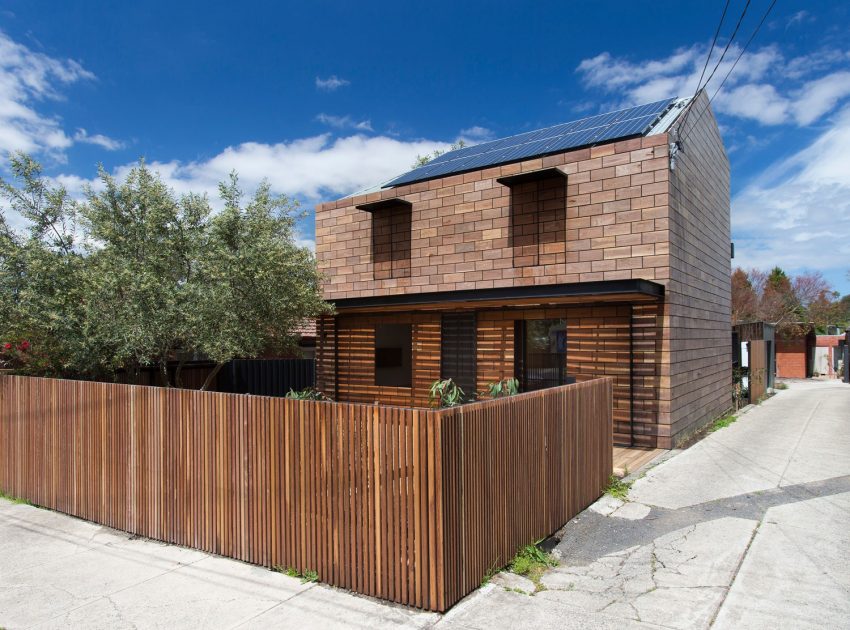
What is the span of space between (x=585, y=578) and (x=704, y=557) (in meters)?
1.27

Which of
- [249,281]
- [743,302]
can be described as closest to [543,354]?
[249,281]

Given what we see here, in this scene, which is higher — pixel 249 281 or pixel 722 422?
pixel 249 281

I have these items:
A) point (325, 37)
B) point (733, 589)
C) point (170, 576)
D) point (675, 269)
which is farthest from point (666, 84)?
point (170, 576)

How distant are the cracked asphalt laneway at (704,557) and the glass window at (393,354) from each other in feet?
20.3

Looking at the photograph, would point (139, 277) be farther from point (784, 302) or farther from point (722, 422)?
point (784, 302)

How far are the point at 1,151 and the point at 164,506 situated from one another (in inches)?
269

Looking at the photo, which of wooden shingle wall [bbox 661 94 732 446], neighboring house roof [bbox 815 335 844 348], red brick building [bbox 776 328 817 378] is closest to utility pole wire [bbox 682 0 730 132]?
wooden shingle wall [bbox 661 94 732 446]

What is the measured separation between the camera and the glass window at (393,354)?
12.7 m

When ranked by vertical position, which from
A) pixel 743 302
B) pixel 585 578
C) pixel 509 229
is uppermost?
pixel 509 229

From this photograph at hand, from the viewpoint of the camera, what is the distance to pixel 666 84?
12.7 metres

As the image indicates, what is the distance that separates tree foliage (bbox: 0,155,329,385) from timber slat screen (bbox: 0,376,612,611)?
1.34 metres

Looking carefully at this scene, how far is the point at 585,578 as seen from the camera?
4621 mm

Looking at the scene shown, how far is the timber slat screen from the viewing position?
158 inches

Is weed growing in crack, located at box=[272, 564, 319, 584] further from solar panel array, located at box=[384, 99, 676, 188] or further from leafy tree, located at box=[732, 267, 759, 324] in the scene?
leafy tree, located at box=[732, 267, 759, 324]
